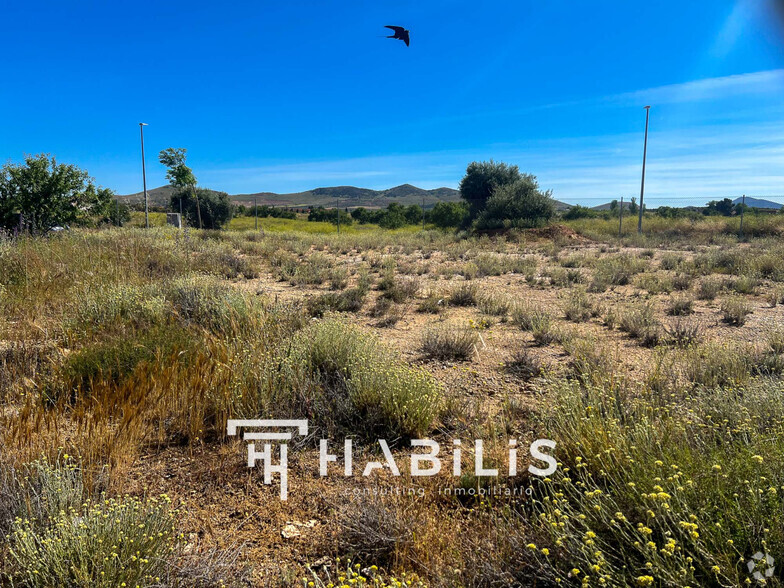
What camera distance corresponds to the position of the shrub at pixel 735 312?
6.49 meters

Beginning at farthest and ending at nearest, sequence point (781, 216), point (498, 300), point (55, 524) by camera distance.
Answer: point (781, 216)
point (498, 300)
point (55, 524)

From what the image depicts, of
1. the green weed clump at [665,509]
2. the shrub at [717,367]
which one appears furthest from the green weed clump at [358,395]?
the shrub at [717,367]

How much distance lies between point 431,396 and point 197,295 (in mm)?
3936

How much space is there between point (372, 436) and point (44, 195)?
2436 cm

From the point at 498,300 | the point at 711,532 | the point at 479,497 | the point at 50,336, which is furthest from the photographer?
the point at 498,300

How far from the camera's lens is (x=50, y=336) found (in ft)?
16.5

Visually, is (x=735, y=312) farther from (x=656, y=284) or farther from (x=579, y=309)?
(x=656, y=284)

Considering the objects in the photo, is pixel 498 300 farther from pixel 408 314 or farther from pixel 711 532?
pixel 711 532

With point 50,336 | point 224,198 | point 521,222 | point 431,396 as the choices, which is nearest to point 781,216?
point 521,222

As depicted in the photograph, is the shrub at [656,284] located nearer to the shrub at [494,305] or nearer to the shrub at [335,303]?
the shrub at [494,305]

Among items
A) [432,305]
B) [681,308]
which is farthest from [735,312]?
[432,305]

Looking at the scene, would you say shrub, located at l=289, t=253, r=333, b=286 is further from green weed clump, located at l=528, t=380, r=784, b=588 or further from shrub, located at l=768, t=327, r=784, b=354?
green weed clump, located at l=528, t=380, r=784, b=588

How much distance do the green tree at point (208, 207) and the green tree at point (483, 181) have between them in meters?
17.7

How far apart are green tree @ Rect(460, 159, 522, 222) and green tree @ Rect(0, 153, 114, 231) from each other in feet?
71.4
